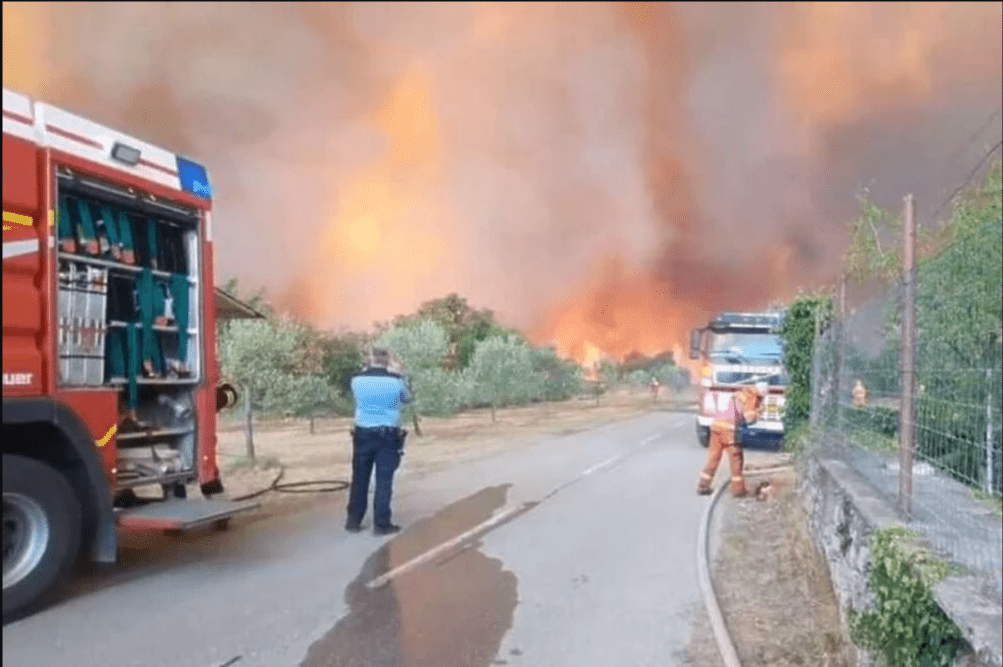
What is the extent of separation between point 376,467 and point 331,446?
31.1 feet

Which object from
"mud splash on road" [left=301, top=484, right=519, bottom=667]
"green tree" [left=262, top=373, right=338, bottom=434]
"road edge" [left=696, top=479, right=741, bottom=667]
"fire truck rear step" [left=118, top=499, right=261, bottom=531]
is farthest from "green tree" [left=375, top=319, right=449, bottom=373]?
"fire truck rear step" [left=118, top=499, right=261, bottom=531]

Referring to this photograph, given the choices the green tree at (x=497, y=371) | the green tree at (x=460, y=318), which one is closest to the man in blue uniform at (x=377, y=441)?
the green tree at (x=497, y=371)

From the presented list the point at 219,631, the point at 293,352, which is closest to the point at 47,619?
the point at 219,631

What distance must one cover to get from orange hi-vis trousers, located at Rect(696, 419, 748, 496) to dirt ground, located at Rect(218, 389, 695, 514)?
421 cm

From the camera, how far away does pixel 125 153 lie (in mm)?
5258

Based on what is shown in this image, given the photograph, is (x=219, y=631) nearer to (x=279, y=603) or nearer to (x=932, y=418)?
(x=279, y=603)

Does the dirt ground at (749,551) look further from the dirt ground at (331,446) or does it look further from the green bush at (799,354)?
the green bush at (799,354)

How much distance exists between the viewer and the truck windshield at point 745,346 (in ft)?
47.8

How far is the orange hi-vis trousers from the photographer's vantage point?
937 centimetres

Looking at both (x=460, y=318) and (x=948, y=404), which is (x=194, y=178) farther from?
(x=460, y=318)

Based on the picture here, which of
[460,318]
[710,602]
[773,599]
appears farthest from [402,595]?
[460,318]

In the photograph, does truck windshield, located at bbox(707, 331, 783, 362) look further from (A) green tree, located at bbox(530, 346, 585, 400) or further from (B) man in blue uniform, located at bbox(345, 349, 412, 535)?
(A) green tree, located at bbox(530, 346, 585, 400)

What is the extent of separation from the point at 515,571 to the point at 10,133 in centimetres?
410

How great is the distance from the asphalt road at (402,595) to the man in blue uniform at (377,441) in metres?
0.24
